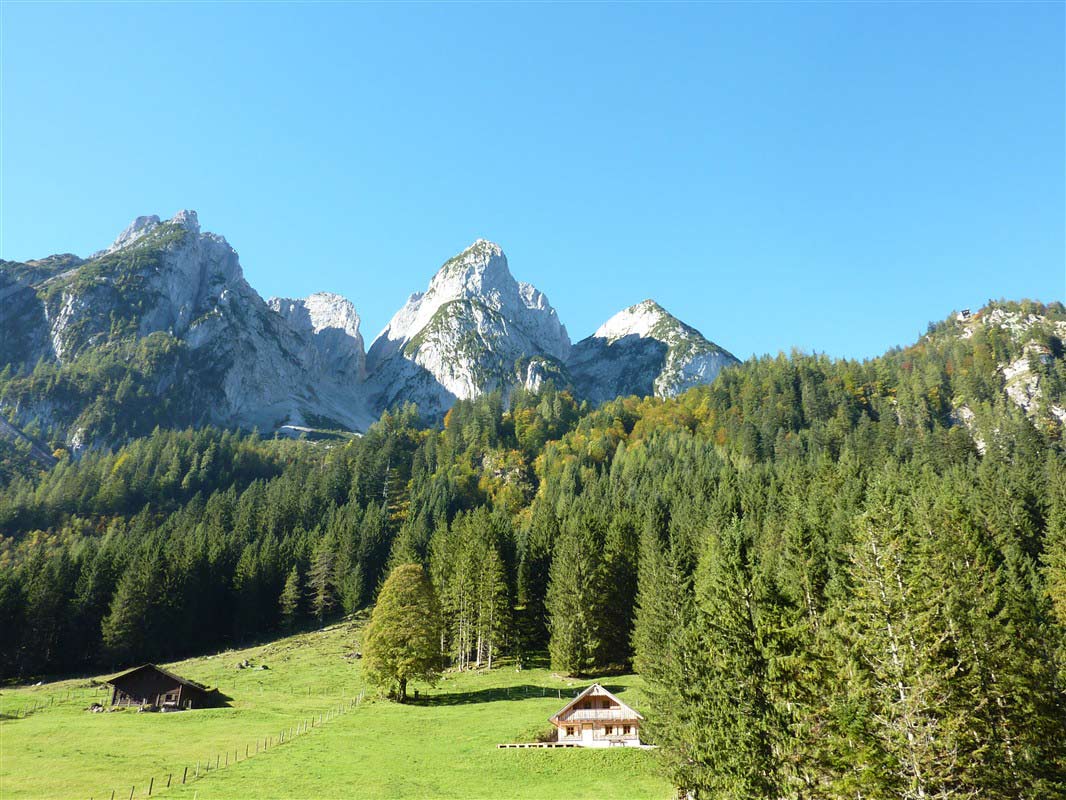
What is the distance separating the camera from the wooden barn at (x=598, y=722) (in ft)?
159

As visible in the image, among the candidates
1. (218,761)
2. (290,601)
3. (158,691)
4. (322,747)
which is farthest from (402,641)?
(290,601)

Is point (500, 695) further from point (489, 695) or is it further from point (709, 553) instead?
point (709, 553)

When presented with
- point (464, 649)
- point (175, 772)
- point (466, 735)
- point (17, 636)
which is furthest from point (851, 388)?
point (17, 636)

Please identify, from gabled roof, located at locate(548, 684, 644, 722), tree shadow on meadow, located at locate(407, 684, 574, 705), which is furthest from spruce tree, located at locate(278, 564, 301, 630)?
gabled roof, located at locate(548, 684, 644, 722)

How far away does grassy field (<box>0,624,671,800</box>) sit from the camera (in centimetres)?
A: 3797

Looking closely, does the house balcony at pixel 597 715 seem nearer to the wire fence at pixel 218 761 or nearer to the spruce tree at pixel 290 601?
the wire fence at pixel 218 761

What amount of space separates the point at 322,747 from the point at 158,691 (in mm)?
29410

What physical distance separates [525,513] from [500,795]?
104 meters

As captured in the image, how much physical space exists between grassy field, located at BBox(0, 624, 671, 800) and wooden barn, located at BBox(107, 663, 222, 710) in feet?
9.50

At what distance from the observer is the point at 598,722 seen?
49000 mm

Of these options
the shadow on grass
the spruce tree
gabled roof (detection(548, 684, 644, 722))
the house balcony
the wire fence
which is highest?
the spruce tree

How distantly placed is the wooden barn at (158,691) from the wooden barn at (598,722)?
126ft

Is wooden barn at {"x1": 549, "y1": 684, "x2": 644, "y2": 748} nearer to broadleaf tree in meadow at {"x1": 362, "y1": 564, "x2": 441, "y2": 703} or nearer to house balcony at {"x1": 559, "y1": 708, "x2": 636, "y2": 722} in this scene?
house balcony at {"x1": 559, "y1": 708, "x2": 636, "y2": 722}

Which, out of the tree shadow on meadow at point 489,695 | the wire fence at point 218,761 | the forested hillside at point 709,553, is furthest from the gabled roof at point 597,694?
the wire fence at point 218,761
